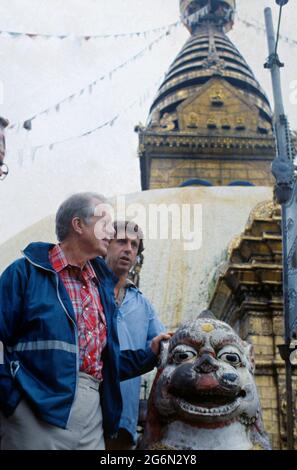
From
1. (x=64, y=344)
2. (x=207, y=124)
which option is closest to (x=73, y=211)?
(x=64, y=344)

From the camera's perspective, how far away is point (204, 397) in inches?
82.4

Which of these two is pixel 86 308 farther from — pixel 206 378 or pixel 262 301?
pixel 262 301

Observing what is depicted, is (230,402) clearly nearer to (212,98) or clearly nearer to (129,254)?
(129,254)

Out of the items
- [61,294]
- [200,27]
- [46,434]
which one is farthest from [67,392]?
[200,27]

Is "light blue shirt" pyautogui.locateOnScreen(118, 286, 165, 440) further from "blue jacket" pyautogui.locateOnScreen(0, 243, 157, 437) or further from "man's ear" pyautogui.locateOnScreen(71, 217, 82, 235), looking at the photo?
"man's ear" pyautogui.locateOnScreen(71, 217, 82, 235)

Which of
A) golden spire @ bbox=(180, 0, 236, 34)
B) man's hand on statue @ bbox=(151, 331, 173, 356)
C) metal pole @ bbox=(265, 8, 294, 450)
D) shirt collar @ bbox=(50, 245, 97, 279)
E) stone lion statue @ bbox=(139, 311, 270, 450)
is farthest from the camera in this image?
golden spire @ bbox=(180, 0, 236, 34)

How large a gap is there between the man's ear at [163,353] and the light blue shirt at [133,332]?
A: 1.00 ft

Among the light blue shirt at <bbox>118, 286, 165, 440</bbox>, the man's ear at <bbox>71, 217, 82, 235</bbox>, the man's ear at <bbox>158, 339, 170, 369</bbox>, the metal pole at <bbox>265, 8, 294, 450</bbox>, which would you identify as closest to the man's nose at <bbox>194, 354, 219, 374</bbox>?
the man's ear at <bbox>158, 339, 170, 369</bbox>

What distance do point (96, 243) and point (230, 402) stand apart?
0.84 metres

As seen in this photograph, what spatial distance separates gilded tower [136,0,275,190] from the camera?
1577 cm

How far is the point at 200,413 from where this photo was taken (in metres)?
2.07

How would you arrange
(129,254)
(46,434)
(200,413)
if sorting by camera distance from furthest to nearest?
1. (129,254)
2. (200,413)
3. (46,434)

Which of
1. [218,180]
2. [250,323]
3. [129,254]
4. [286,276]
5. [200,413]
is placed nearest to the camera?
[200,413]

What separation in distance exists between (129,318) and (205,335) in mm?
607
